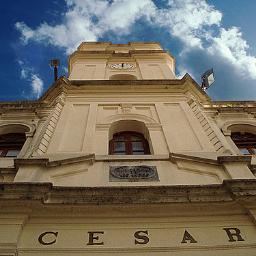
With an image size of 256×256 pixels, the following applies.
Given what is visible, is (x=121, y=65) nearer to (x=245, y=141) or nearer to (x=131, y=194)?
(x=245, y=141)

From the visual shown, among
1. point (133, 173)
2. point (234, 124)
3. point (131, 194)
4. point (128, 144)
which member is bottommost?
point (131, 194)

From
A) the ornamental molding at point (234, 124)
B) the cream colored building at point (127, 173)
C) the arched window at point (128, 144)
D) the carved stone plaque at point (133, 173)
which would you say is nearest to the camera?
the cream colored building at point (127, 173)

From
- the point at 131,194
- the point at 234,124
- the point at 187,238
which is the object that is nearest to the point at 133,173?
the point at 131,194

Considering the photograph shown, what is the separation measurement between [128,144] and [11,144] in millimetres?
3931

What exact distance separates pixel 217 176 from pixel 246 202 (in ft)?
4.80

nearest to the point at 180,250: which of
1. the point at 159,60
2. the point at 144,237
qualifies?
the point at 144,237

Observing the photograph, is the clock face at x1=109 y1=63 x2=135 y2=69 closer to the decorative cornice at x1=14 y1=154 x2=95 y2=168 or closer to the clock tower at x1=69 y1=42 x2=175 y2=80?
the clock tower at x1=69 y1=42 x2=175 y2=80

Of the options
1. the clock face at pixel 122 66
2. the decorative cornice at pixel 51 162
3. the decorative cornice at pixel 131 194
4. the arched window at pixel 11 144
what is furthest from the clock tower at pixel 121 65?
the decorative cornice at pixel 131 194

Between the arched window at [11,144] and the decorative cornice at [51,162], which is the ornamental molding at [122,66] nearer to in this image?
the arched window at [11,144]

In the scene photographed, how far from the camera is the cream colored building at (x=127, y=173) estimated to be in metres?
7.25

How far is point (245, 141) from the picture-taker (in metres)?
12.7

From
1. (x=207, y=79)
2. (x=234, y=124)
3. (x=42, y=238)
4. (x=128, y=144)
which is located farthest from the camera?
(x=207, y=79)

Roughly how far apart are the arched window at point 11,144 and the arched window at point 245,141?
7295mm

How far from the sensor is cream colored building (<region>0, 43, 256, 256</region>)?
286 inches
